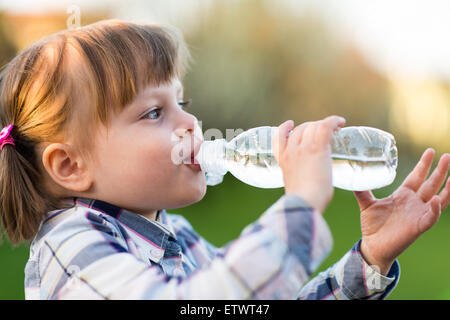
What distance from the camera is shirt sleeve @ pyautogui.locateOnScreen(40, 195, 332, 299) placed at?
879 mm

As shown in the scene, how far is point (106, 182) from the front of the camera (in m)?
1.19

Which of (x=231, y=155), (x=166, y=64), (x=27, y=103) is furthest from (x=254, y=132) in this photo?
(x=27, y=103)

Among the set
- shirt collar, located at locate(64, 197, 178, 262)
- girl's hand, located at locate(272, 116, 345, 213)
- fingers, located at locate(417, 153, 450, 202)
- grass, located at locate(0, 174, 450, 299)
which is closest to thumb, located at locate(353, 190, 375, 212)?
fingers, located at locate(417, 153, 450, 202)

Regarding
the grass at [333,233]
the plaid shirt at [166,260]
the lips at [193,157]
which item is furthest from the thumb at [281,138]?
the grass at [333,233]

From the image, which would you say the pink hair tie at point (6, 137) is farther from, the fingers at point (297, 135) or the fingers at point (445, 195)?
the fingers at point (445, 195)

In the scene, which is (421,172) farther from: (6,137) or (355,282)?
(6,137)

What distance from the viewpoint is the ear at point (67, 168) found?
119 cm

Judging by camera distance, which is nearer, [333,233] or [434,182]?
[434,182]

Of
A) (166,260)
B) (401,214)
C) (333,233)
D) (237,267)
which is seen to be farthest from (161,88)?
(333,233)

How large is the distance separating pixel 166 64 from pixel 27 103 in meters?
0.32

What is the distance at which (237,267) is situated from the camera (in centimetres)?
88

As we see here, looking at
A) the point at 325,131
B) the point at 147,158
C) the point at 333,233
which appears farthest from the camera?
the point at 333,233

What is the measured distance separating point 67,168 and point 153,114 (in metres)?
0.22
